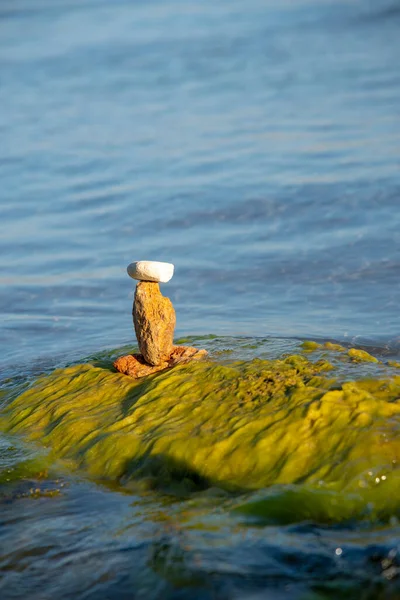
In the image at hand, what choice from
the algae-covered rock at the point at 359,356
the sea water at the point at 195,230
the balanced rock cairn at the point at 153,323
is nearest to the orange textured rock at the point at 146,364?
the balanced rock cairn at the point at 153,323

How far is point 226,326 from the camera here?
901 centimetres

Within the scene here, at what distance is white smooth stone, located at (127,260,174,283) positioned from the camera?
5832 millimetres

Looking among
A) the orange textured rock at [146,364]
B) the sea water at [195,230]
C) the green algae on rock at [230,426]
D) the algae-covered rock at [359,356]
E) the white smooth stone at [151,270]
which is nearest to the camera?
the sea water at [195,230]

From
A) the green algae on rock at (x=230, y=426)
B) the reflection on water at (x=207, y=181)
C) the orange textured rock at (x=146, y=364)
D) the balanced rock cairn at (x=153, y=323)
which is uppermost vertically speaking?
the reflection on water at (x=207, y=181)

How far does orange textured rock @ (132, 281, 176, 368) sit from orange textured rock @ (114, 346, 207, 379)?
5 centimetres

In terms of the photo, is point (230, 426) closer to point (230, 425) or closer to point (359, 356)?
point (230, 425)

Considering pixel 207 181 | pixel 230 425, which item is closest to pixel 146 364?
pixel 230 425

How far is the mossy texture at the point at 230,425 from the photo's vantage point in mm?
4508

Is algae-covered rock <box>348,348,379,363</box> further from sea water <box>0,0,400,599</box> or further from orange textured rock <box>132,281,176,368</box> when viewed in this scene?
orange textured rock <box>132,281,176,368</box>

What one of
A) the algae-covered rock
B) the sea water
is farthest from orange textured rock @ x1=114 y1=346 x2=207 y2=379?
the algae-covered rock

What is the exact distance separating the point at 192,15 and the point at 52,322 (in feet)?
80.4

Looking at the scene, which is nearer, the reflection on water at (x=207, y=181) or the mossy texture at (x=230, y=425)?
the mossy texture at (x=230, y=425)

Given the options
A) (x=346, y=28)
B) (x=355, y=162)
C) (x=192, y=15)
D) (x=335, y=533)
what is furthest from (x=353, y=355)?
(x=192, y=15)

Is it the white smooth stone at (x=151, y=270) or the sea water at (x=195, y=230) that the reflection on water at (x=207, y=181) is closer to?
the sea water at (x=195, y=230)
